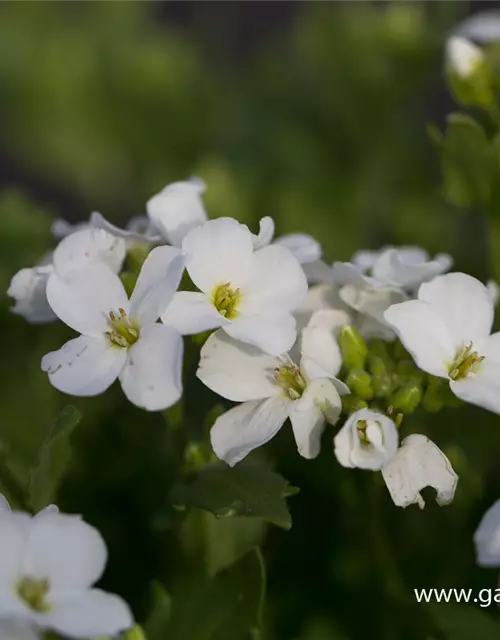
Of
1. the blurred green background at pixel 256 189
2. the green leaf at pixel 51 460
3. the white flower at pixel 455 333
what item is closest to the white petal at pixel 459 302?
the white flower at pixel 455 333

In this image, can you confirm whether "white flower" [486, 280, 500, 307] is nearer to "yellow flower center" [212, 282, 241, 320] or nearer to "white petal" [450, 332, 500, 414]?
"white petal" [450, 332, 500, 414]

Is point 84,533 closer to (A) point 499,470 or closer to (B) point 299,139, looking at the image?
(A) point 499,470

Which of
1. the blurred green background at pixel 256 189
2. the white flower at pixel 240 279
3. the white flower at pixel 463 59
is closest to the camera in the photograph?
the white flower at pixel 240 279

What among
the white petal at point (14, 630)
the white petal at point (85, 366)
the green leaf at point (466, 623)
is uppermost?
the white petal at point (85, 366)

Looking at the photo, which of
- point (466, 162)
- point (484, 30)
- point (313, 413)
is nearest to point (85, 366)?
point (313, 413)

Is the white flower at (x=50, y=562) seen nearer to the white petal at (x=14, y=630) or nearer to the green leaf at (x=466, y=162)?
the white petal at (x=14, y=630)

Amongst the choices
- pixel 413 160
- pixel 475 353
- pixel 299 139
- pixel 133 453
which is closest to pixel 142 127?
pixel 299 139
